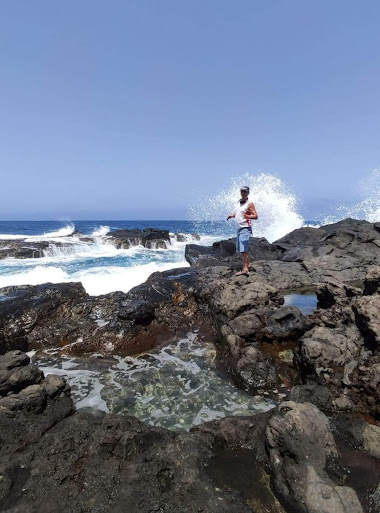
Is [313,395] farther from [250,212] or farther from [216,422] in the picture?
[250,212]

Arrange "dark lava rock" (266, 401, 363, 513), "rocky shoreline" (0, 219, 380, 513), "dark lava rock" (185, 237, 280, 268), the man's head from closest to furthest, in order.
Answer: "dark lava rock" (266, 401, 363, 513) < "rocky shoreline" (0, 219, 380, 513) < the man's head < "dark lava rock" (185, 237, 280, 268)

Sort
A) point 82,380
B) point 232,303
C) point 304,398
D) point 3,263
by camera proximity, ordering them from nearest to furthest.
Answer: point 304,398, point 82,380, point 232,303, point 3,263

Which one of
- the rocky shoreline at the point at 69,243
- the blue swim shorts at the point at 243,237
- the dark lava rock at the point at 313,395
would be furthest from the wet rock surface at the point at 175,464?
the rocky shoreline at the point at 69,243

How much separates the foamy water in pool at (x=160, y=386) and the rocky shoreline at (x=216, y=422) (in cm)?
35

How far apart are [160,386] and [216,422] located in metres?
1.61

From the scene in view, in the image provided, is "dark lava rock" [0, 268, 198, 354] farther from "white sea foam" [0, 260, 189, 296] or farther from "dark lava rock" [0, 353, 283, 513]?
"white sea foam" [0, 260, 189, 296]

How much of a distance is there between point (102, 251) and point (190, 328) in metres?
21.8

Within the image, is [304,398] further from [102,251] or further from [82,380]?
[102,251]

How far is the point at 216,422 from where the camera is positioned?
13.3ft

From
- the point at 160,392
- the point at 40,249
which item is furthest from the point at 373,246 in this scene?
the point at 40,249

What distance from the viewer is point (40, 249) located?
992 inches

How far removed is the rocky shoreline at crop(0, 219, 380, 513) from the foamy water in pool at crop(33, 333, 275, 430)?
1.14 ft

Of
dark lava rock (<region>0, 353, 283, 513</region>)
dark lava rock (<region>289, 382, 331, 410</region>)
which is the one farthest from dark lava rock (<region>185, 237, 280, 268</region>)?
dark lava rock (<region>0, 353, 283, 513</region>)

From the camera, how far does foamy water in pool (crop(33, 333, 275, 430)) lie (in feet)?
15.5
